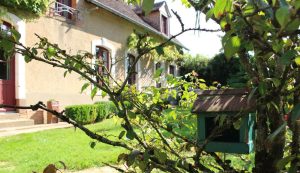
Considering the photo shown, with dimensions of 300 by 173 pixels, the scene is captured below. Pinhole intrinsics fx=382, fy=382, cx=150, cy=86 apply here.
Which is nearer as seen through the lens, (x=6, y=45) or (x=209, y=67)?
(x=6, y=45)

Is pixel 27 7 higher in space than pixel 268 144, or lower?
higher

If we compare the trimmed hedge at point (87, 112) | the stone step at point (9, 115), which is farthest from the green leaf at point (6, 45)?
the stone step at point (9, 115)

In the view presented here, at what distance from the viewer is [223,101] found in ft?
5.59

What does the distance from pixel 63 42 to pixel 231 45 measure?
42.1 feet

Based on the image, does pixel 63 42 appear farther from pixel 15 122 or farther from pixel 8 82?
pixel 15 122

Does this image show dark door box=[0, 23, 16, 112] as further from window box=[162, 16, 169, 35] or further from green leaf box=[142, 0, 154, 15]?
window box=[162, 16, 169, 35]

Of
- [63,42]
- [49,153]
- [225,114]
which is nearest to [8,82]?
[63,42]

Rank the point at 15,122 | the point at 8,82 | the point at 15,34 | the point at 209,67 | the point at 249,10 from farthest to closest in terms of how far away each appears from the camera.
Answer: the point at 209,67
the point at 8,82
the point at 15,122
the point at 15,34
the point at 249,10

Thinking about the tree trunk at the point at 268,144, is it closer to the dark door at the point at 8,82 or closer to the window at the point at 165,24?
the dark door at the point at 8,82

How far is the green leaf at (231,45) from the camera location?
0.84 m

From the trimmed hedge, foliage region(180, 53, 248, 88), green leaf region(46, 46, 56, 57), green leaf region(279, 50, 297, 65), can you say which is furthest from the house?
foliage region(180, 53, 248, 88)

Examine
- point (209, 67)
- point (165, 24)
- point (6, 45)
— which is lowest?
point (6, 45)

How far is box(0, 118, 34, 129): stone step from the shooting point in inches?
397

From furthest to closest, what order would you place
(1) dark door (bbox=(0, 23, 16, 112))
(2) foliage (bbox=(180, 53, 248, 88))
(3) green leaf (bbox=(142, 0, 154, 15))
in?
(2) foliage (bbox=(180, 53, 248, 88)) < (1) dark door (bbox=(0, 23, 16, 112)) < (3) green leaf (bbox=(142, 0, 154, 15))
